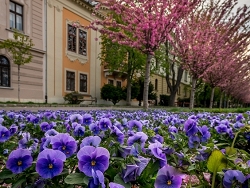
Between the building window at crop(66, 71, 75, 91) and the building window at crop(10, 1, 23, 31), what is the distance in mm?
5349

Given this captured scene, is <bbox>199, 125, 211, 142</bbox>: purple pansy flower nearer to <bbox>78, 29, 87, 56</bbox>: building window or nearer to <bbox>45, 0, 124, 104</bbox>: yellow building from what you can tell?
<bbox>45, 0, 124, 104</bbox>: yellow building

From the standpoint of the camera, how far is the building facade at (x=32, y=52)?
1469 centimetres

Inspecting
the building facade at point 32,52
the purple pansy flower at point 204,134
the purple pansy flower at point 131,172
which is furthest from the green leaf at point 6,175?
the building facade at point 32,52

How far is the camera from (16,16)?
51.5ft

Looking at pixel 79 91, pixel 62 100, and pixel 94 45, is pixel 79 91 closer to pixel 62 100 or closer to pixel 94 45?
pixel 62 100

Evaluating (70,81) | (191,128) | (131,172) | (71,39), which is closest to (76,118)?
(191,128)

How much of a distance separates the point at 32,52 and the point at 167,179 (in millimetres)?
17414

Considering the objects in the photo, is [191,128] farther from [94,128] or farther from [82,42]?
[82,42]

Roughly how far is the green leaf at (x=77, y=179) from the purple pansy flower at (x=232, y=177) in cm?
41

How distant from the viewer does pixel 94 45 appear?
22.5 m

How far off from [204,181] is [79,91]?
20.3 metres

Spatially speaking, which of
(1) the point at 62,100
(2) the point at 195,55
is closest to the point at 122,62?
(1) the point at 62,100

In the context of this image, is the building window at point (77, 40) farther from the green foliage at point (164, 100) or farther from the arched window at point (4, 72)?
the green foliage at point (164, 100)

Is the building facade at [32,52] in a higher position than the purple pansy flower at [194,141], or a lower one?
higher
